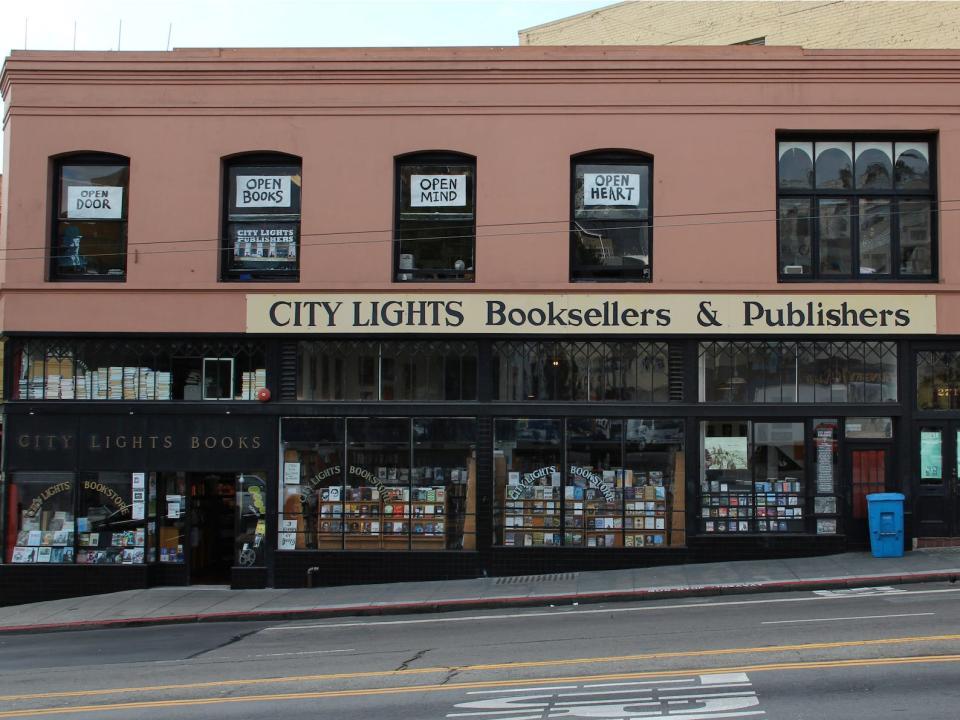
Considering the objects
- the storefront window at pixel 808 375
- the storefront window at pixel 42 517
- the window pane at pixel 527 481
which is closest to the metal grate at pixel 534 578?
the window pane at pixel 527 481

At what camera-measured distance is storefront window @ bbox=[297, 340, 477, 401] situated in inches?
722

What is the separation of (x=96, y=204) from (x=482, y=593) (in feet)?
34.1

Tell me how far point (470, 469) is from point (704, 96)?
8098 mm

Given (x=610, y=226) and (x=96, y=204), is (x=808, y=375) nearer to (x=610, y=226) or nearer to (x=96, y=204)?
(x=610, y=226)

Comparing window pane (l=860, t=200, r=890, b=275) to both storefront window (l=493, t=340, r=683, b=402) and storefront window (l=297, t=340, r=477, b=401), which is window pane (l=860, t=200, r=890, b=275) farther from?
storefront window (l=297, t=340, r=477, b=401)

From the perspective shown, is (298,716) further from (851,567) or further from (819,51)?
(819,51)

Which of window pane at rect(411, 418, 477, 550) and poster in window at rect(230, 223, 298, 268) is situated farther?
poster in window at rect(230, 223, 298, 268)

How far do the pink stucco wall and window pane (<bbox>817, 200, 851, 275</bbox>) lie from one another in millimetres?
599

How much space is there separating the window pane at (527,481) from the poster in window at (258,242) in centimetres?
531

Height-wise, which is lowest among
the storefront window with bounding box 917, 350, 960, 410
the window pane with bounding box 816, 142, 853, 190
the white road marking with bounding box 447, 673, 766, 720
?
the white road marking with bounding box 447, 673, 766, 720

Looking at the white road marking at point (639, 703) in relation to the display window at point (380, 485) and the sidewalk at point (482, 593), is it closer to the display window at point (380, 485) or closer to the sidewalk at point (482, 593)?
the sidewalk at point (482, 593)

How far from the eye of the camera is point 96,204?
1898 cm

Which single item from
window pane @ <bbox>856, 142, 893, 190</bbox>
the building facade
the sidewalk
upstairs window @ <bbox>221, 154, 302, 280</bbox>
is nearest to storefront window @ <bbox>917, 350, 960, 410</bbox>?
the building facade

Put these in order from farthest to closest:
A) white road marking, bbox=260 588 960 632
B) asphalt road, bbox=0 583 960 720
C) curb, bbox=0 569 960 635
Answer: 1. curb, bbox=0 569 960 635
2. white road marking, bbox=260 588 960 632
3. asphalt road, bbox=0 583 960 720
